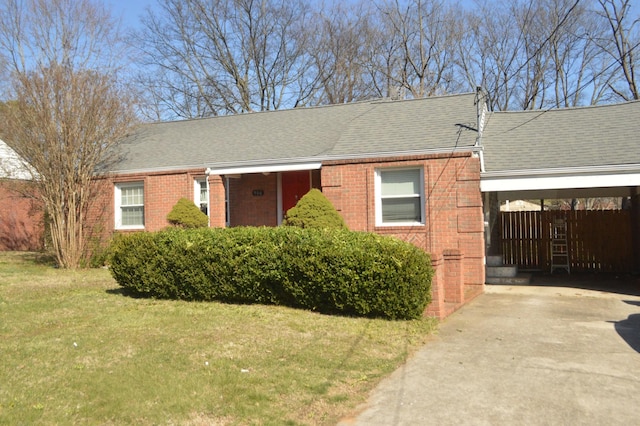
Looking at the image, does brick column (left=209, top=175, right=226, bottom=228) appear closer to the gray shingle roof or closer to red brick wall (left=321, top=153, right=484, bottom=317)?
red brick wall (left=321, top=153, right=484, bottom=317)

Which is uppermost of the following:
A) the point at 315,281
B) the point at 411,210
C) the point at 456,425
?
the point at 411,210

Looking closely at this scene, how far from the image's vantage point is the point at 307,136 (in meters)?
15.9

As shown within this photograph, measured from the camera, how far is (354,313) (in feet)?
28.2

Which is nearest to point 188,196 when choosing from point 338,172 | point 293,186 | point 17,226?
point 293,186

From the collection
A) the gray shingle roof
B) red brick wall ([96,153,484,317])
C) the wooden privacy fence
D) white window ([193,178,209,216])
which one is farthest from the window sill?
the wooden privacy fence

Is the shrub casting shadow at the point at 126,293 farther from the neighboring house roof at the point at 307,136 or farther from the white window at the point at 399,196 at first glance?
the white window at the point at 399,196

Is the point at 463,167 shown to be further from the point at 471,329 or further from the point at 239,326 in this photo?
the point at 239,326

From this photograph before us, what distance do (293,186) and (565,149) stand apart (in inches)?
290

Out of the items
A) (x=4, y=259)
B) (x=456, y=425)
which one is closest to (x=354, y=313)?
(x=456, y=425)

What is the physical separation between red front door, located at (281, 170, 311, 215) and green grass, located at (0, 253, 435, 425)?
7112 mm

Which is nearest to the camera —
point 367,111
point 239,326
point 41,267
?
point 239,326

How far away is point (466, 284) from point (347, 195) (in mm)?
3519

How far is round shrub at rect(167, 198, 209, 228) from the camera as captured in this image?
14391 mm

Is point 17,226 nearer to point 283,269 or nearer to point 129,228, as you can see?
point 129,228
